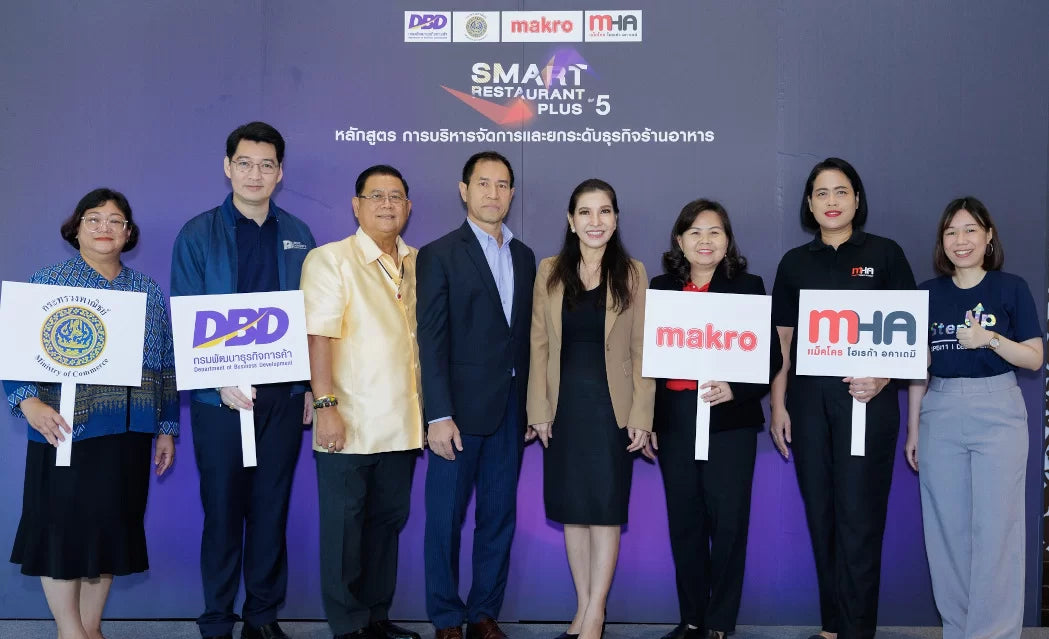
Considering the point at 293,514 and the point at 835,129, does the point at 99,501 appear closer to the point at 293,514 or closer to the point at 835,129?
the point at 293,514

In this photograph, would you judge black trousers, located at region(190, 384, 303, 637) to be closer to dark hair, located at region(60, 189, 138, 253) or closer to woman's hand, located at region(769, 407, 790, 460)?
dark hair, located at region(60, 189, 138, 253)

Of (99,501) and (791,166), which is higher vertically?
(791,166)

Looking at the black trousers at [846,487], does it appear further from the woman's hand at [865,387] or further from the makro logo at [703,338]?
the makro logo at [703,338]

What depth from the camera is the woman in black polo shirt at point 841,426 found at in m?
3.34

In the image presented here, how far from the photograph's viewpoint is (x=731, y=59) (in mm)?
3990

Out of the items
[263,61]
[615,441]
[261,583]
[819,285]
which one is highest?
[263,61]

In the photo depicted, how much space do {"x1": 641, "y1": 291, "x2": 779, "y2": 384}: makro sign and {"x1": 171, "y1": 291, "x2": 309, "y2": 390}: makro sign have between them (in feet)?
4.66

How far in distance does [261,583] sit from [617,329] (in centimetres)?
188

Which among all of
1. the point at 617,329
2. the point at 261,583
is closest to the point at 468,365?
the point at 617,329

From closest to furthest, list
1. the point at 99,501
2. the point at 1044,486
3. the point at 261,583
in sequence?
the point at 99,501, the point at 261,583, the point at 1044,486

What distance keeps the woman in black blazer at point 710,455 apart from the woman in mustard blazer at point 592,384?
0.49 feet

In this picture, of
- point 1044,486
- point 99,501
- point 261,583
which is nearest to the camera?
point 99,501

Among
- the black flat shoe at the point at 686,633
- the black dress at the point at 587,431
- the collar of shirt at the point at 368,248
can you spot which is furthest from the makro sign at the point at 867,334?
the collar of shirt at the point at 368,248

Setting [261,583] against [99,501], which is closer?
[99,501]
